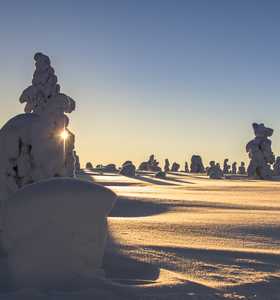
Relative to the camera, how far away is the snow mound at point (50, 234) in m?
4.21

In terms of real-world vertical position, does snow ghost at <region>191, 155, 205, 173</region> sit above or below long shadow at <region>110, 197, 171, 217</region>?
above

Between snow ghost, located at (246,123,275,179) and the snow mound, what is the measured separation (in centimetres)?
2926

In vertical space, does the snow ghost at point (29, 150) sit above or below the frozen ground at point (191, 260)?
above

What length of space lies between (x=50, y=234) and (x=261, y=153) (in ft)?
97.0

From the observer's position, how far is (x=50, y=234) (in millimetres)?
4227

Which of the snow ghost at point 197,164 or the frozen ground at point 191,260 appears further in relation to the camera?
the snow ghost at point 197,164

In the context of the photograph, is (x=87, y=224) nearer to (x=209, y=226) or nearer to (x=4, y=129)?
(x=4, y=129)

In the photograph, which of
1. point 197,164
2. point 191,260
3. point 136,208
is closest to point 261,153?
point 197,164

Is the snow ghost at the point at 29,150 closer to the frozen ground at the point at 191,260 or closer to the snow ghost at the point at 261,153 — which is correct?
the frozen ground at the point at 191,260

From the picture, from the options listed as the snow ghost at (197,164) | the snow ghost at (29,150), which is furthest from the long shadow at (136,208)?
the snow ghost at (197,164)

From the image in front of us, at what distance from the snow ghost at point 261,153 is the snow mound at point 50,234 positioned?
29261mm

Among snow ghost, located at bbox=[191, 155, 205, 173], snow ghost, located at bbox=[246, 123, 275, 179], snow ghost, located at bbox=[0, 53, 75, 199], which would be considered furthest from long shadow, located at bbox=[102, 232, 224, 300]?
snow ghost, located at bbox=[191, 155, 205, 173]

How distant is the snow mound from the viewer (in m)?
4.21

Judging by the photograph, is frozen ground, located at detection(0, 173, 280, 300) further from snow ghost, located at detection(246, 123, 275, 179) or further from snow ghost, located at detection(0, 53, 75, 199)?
snow ghost, located at detection(246, 123, 275, 179)
